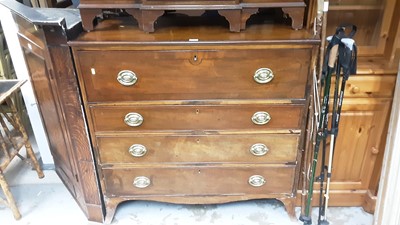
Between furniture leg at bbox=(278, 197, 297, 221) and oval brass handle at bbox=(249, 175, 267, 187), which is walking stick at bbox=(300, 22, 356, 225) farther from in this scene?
oval brass handle at bbox=(249, 175, 267, 187)

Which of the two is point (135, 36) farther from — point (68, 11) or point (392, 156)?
point (392, 156)

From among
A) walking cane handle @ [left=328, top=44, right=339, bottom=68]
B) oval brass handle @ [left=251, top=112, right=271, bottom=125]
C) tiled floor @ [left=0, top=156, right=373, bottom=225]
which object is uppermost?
walking cane handle @ [left=328, top=44, right=339, bottom=68]

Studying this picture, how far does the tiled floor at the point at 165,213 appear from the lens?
1.85 m

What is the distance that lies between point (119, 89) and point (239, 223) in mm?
894

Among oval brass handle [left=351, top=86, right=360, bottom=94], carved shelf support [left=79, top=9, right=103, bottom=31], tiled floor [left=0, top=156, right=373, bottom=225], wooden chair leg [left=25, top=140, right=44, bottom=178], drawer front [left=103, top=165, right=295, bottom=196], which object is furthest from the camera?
wooden chair leg [left=25, top=140, right=44, bottom=178]

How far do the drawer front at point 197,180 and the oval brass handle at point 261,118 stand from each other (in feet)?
0.79

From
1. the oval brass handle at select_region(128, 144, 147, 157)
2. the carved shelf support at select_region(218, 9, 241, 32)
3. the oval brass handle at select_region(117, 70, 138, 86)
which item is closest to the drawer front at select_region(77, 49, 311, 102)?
the oval brass handle at select_region(117, 70, 138, 86)

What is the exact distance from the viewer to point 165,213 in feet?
6.25

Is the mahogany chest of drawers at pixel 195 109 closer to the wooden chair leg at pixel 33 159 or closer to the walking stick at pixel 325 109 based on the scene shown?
the walking stick at pixel 325 109

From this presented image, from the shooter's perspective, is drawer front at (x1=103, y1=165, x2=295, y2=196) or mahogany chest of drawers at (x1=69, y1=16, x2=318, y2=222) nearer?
mahogany chest of drawers at (x1=69, y1=16, x2=318, y2=222)

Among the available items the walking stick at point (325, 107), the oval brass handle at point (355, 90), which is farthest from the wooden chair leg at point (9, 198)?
the oval brass handle at point (355, 90)

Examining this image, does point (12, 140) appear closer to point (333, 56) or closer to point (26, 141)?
point (26, 141)

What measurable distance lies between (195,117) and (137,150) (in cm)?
31

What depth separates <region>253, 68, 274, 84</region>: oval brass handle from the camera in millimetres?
1470
